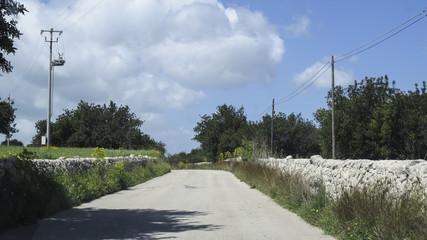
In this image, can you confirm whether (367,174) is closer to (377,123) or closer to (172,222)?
(172,222)

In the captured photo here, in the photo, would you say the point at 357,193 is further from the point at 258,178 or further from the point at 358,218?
the point at 258,178

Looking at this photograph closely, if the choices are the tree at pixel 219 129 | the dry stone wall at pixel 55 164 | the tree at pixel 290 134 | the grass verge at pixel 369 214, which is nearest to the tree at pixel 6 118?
the dry stone wall at pixel 55 164

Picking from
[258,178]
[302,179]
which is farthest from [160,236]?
[258,178]

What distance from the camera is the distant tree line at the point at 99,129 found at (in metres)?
68.6

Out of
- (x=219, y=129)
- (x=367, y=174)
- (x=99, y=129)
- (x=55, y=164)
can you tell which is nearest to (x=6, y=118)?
(x=55, y=164)

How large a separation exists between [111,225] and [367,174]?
5947mm

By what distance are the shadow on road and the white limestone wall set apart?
3523mm

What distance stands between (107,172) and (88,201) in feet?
16.3

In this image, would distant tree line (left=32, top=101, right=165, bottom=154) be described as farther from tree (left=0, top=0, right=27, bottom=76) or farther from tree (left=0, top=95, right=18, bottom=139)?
tree (left=0, top=0, right=27, bottom=76)

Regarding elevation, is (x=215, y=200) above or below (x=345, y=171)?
below

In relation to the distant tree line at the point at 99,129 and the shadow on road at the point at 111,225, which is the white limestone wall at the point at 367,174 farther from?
the distant tree line at the point at 99,129

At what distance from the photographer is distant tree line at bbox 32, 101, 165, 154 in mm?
68625

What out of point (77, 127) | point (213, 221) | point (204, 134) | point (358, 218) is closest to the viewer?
point (358, 218)

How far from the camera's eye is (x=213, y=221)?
1085 cm
